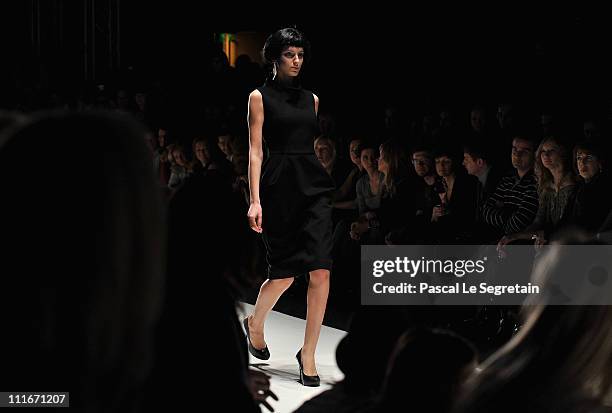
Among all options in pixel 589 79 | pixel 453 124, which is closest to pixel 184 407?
pixel 453 124

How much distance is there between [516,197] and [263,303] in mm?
1219

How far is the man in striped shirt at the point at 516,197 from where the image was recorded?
3830 millimetres

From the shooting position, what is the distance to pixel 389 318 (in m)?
0.98

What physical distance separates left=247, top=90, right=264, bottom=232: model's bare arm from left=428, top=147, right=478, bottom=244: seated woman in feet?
3.60

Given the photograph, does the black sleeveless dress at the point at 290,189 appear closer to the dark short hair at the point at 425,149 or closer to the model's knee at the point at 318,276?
the model's knee at the point at 318,276

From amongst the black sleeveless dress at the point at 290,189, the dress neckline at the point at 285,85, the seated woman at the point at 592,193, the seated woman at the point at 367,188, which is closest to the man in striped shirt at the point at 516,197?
the seated woman at the point at 592,193

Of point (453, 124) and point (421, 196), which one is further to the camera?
point (453, 124)

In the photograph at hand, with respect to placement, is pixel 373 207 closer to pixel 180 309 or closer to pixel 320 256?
pixel 320 256

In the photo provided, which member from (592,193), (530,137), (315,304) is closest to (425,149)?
(530,137)

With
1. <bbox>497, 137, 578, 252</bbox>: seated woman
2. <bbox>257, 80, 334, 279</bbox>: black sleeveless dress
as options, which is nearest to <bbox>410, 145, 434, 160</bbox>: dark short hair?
<bbox>497, 137, 578, 252</bbox>: seated woman

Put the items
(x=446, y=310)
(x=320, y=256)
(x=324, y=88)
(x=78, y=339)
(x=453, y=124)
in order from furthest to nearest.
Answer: (x=324, y=88) → (x=453, y=124) → (x=446, y=310) → (x=320, y=256) → (x=78, y=339)

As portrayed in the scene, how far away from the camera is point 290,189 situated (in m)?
3.15

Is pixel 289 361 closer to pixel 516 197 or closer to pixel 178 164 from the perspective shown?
pixel 516 197

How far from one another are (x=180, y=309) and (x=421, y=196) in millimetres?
3265
